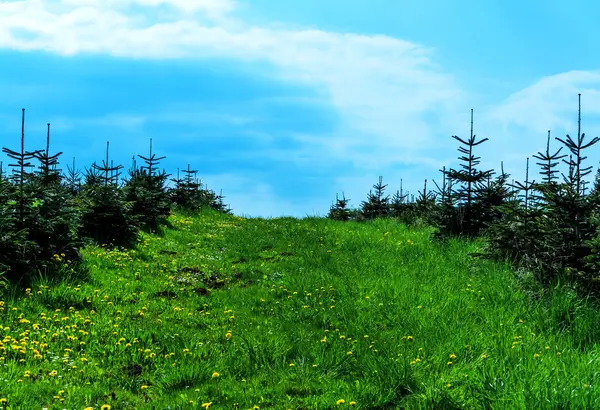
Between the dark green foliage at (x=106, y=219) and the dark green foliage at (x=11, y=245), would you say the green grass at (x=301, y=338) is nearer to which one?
the dark green foliage at (x=11, y=245)

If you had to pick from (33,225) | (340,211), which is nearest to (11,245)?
(33,225)

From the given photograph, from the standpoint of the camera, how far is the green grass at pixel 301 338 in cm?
613

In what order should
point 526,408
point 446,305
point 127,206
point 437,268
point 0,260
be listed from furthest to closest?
point 127,206 → point 437,268 → point 0,260 → point 446,305 → point 526,408

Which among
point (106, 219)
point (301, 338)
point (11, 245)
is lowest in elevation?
point (301, 338)

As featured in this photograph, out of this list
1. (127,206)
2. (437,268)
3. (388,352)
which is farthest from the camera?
(127,206)

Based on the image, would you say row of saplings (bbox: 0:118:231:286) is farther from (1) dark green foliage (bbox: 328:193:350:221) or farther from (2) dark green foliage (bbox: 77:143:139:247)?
(1) dark green foliage (bbox: 328:193:350:221)

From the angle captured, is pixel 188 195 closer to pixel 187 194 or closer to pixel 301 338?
pixel 187 194

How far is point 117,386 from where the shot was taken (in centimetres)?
686

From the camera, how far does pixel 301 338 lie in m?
8.20

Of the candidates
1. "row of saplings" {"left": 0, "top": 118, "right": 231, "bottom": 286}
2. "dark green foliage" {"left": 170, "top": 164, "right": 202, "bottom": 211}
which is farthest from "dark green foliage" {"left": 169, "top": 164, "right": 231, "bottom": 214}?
"row of saplings" {"left": 0, "top": 118, "right": 231, "bottom": 286}

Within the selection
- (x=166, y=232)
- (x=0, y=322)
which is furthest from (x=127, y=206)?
(x=0, y=322)

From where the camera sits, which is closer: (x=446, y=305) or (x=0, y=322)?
(x=0, y=322)

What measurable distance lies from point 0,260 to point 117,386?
5.50m

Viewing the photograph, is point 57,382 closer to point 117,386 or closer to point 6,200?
point 117,386
